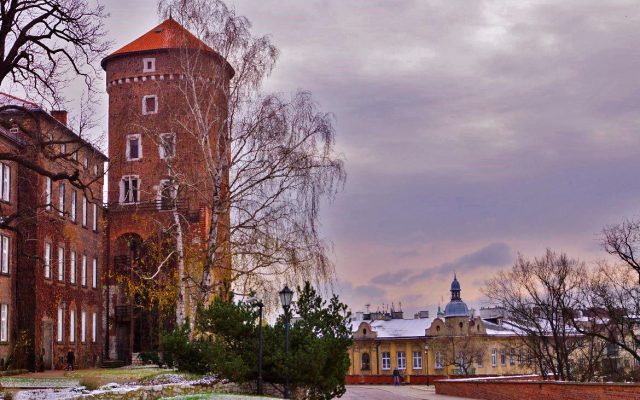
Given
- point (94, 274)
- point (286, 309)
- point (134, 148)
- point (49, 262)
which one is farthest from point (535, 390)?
point (134, 148)

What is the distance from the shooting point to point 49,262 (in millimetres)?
44500

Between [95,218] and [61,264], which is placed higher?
[95,218]

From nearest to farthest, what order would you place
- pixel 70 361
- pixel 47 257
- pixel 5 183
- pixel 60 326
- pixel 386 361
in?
1. pixel 5 183
2. pixel 70 361
3. pixel 47 257
4. pixel 60 326
5. pixel 386 361

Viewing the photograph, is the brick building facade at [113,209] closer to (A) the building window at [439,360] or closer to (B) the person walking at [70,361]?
(B) the person walking at [70,361]

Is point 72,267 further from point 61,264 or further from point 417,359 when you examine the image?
point 417,359

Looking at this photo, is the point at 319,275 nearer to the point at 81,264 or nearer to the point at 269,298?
the point at 269,298

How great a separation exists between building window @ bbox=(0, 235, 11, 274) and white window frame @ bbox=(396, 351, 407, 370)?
179 feet

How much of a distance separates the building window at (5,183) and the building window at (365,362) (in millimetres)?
55798

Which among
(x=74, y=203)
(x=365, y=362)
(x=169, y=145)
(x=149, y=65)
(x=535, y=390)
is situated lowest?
(x=365, y=362)

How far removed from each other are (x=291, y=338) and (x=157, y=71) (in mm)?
30453

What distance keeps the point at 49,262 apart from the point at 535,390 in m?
24.1

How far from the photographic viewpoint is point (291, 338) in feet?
87.6

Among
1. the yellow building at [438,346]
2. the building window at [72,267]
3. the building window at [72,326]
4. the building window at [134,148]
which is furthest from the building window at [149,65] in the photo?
the yellow building at [438,346]

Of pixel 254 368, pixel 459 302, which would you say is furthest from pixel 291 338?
pixel 459 302
